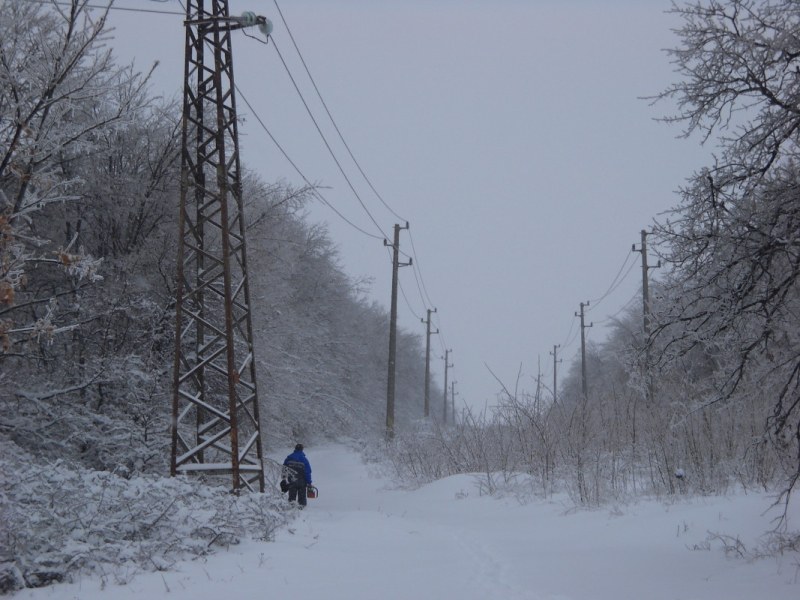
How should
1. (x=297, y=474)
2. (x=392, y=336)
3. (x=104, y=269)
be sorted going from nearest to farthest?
(x=297, y=474), (x=104, y=269), (x=392, y=336)

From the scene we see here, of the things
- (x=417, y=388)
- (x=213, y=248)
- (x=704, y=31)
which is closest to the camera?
(x=704, y=31)

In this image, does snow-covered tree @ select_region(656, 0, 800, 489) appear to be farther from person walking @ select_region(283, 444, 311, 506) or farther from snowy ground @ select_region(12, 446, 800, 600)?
person walking @ select_region(283, 444, 311, 506)

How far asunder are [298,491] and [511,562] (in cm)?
764

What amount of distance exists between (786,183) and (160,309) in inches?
502

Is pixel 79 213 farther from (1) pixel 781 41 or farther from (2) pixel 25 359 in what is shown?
(1) pixel 781 41

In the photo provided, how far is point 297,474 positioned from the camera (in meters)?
13.9

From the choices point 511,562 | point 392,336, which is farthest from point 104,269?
point 392,336

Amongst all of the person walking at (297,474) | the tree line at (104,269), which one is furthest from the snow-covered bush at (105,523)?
the person walking at (297,474)

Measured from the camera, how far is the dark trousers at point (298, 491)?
46.0ft

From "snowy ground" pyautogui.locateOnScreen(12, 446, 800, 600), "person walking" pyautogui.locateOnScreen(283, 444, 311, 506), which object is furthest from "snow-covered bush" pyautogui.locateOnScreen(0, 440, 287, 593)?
"person walking" pyautogui.locateOnScreen(283, 444, 311, 506)

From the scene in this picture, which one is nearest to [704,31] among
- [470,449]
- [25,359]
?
[470,449]

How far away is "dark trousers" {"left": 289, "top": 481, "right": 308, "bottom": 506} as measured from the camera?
46.0ft

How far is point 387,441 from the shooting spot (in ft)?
81.9

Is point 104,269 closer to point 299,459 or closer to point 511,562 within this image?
point 299,459
